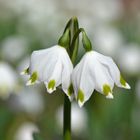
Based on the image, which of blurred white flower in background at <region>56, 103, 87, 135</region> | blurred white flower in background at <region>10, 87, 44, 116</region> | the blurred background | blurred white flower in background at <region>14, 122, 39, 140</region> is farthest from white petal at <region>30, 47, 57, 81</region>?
blurred white flower in background at <region>10, 87, 44, 116</region>

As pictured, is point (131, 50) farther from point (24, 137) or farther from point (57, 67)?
point (57, 67)

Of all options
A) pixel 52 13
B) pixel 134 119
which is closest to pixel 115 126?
pixel 134 119

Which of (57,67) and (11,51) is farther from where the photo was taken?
(11,51)

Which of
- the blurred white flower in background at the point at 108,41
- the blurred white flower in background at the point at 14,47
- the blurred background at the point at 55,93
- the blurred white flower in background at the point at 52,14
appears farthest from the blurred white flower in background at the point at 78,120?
the blurred white flower in background at the point at 52,14

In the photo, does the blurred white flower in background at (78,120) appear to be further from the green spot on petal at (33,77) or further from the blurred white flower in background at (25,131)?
the green spot on petal at (33,77)

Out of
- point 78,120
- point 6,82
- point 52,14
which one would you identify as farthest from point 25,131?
point 52,14

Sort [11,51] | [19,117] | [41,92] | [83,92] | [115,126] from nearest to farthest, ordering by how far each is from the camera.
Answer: [83,92], [115,126], [19,117], [41,92], [11,51]
